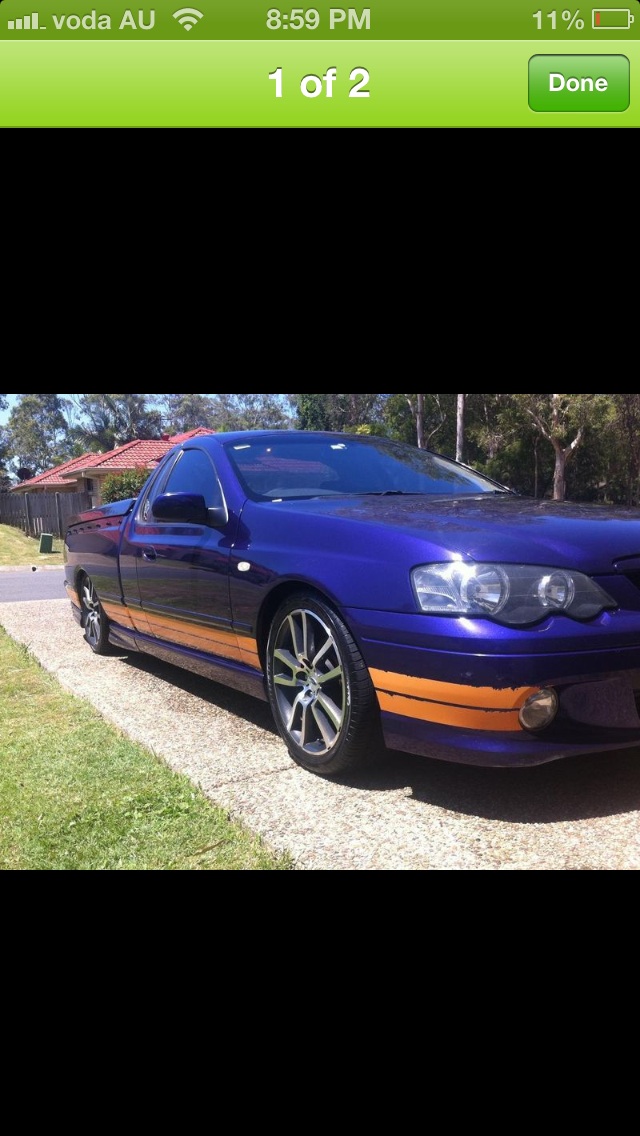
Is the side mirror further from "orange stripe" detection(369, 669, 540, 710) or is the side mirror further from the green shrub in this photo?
the green shrub

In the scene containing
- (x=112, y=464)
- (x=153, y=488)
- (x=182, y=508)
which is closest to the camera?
(x=182, y=508)

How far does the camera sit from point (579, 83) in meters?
1.82

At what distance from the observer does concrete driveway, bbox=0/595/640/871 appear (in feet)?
7.88

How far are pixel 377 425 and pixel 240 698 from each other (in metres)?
31.5

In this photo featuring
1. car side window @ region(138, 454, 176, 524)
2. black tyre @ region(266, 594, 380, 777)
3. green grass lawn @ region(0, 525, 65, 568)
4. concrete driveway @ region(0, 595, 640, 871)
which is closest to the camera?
concrete driveway @ region(0, 595, 640, 871)

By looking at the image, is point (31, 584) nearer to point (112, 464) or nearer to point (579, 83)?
point (579, 83)

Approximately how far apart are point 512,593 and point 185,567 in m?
2.02

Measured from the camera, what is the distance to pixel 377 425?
35062mm

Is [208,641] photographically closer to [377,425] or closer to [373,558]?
[373,558]

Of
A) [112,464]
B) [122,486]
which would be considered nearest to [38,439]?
[112,464]

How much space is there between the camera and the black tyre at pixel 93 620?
5.84m

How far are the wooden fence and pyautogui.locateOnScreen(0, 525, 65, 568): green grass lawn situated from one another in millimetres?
475

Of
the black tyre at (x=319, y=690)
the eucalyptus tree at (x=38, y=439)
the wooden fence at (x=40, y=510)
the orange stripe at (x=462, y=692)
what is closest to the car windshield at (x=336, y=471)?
the black tyre at (x=319, y=690)

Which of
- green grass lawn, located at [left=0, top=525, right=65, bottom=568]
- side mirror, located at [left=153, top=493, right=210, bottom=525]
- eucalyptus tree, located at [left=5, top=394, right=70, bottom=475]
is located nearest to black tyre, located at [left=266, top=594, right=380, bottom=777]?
side mirror, located at [left=153, top=493, right=210, bottom=525]
